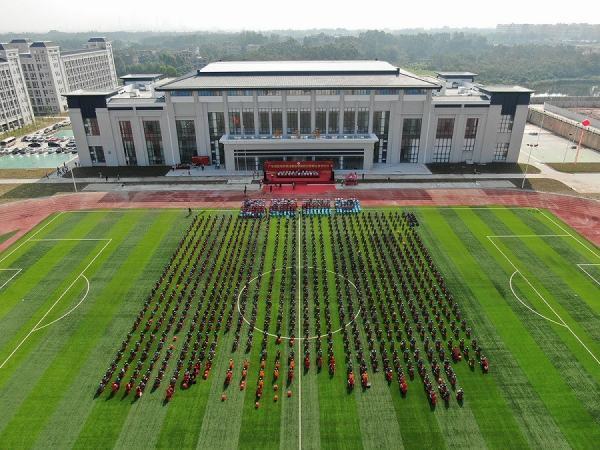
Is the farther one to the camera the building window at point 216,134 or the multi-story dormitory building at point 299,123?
the building window at point 216,134

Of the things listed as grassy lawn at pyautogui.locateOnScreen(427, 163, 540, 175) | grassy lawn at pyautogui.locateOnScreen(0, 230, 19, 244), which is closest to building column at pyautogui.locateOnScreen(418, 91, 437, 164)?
grassy lawn at pyautogui.locateOnScreen(427, 163, 540, 175)

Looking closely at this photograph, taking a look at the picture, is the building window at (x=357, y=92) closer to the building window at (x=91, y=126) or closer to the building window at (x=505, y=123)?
the building window at (x=505, y=123)

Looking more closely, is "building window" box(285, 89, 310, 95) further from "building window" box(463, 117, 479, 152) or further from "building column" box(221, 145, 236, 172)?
"building window" box(463, 117, 479, 152)

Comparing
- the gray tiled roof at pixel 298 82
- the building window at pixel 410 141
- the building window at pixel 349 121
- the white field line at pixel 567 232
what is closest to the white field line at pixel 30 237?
the gray tiled roof at pixel 298 82

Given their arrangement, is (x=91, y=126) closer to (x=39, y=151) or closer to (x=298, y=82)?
(x=39, y=151)

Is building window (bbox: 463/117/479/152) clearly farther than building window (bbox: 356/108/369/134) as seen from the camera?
Yes

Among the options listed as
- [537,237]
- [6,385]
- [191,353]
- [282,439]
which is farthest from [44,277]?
[537,237]

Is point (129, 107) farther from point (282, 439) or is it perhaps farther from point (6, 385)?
point (282, 439)
